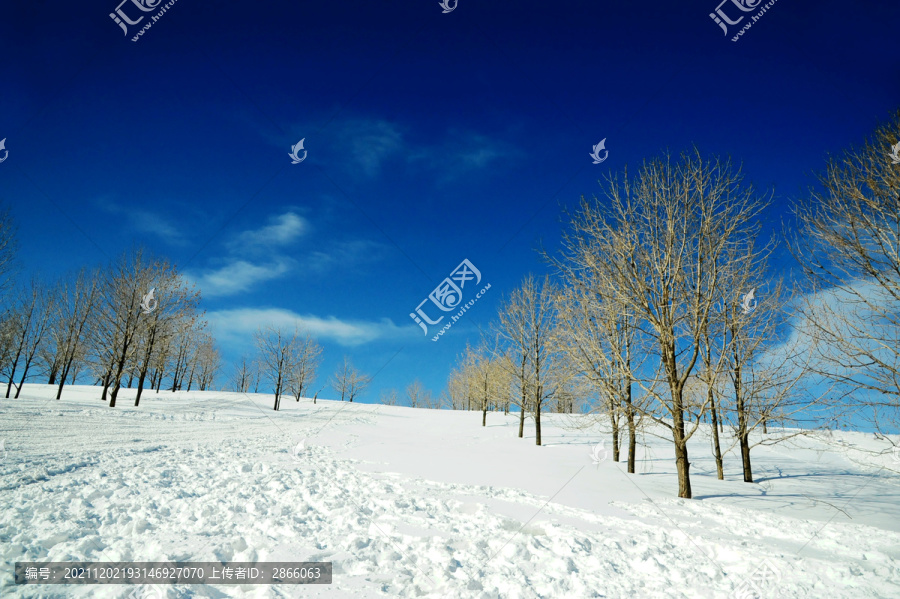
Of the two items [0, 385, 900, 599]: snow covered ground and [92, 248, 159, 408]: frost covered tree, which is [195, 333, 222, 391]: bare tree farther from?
[0, 385, 900, 599]: snow covered ground

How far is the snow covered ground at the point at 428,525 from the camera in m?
4.07

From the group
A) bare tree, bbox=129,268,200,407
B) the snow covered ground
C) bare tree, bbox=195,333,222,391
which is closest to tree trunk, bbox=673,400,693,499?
the snow covered ground

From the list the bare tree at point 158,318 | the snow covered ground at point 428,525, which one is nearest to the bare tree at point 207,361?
the bare tree at point 158,318

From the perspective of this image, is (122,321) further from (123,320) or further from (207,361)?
(207,361)

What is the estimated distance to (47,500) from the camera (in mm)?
5238

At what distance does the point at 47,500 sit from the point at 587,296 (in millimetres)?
10716

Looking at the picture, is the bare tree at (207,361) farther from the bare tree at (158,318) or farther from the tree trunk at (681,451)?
the tree trunk at (681,451)

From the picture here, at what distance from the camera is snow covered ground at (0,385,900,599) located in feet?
13.4

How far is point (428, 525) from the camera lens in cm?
562

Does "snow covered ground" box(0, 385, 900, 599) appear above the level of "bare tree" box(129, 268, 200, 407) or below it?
below

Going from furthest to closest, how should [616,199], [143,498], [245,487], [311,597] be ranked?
[616,199] < [245,487] < [143,498] < [311,597]

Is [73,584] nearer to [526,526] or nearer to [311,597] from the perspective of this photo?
[311,597]

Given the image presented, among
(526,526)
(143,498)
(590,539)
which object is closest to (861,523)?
(590,539)

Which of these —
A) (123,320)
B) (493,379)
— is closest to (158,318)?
(123,320)
